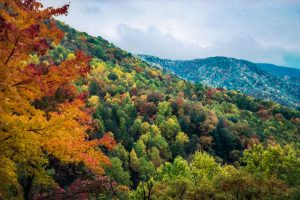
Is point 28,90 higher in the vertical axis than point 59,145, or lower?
higher

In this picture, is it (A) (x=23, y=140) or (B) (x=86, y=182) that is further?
(B) (x=86, y=182)

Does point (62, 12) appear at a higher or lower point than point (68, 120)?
higher

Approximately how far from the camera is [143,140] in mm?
127312

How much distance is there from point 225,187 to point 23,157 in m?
24.4

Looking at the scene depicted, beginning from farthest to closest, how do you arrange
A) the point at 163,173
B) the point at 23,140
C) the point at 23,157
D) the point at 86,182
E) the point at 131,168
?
the point at 131,168, the point at 163,173, the point at 86,182, the point at 23,157, the point at 23,140

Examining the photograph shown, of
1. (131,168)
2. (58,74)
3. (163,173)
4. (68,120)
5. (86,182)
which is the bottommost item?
(131,168)

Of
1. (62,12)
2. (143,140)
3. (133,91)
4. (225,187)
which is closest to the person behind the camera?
(62,12)

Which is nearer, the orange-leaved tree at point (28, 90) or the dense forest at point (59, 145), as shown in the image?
the orange-leaved tree at point (28, 90)

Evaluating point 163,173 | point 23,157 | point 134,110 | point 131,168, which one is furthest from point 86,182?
point 134,110

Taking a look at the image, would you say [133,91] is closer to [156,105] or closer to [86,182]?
[156,105]

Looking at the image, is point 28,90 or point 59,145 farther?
point 28,90

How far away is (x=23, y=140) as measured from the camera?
43.3 feet

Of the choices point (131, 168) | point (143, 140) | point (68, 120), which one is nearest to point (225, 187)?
point (68, 120)

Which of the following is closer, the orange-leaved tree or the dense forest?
the orange-leaved tree
